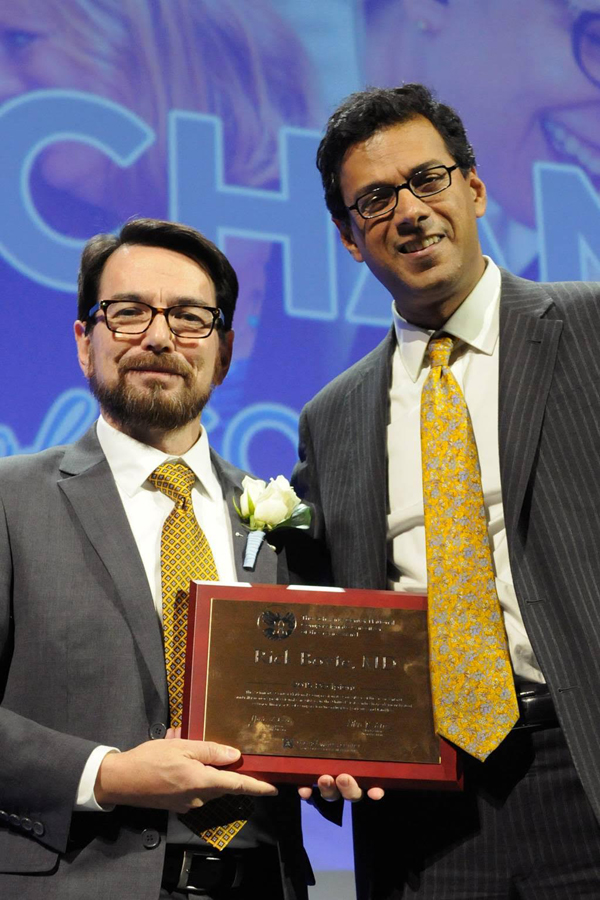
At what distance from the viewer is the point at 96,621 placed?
199 centimetres

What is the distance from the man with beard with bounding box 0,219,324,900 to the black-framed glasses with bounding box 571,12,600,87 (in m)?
2.63

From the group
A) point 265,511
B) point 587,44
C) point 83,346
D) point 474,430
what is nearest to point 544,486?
point 474,430

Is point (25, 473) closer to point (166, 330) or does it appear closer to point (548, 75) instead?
point (166, 330)

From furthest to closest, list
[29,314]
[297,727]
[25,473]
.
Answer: [29,314], [25,473], [297,727]

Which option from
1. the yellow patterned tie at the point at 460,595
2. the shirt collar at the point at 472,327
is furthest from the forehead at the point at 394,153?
the yellow patterned tie at the point at 460,595

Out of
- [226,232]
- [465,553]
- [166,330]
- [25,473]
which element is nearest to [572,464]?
[465,553]

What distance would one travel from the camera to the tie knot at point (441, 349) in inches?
88.7

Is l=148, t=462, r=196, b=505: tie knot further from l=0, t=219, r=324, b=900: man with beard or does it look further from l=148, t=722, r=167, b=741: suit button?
l=148, t=722, r=167, b=741: suit button

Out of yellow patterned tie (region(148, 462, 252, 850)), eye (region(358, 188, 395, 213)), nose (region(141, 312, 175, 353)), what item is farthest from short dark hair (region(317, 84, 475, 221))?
yellow patterned tie (region(148, 462, 252, 850))

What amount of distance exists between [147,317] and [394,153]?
0.68 m

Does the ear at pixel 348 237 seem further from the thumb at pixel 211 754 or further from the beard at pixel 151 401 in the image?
the thumb at pixel 211 754

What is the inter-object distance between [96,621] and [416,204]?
1.14 meters

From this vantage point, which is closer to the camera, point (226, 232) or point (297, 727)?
point (297, 727)

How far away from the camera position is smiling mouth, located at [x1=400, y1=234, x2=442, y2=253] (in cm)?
229
